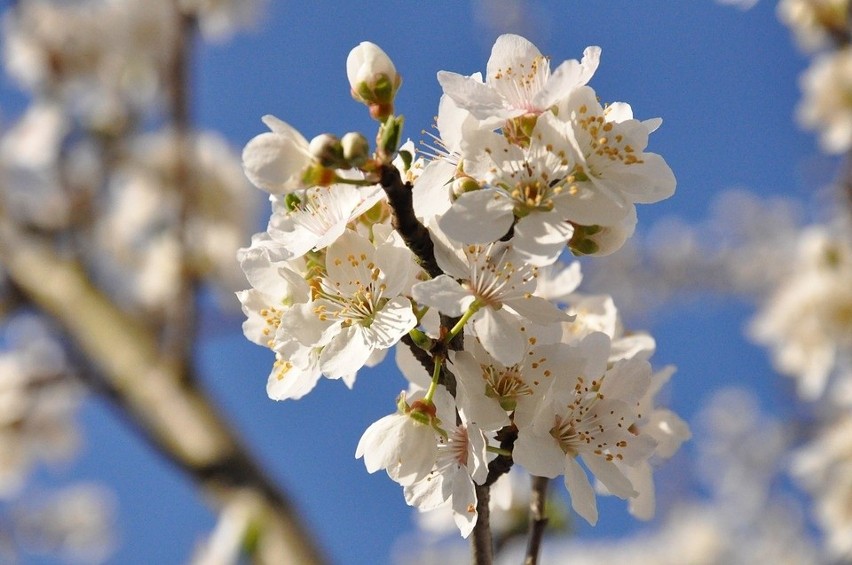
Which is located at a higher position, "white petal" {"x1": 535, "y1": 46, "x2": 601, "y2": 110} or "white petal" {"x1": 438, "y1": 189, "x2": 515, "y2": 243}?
"white petal" {"x1": 535, "y1": 46, "x2": 601, "y2": 110}

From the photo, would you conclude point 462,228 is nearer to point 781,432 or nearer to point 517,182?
point 517,182

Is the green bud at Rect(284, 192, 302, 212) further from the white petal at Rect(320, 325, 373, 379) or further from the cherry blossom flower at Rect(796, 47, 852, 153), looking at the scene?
the cherry blossom flower at Rect(796, 47, 852, 153)

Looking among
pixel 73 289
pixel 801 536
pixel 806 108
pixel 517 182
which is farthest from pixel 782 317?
pixel 801 536

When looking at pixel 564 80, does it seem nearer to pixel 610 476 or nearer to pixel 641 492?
pixel 610 476

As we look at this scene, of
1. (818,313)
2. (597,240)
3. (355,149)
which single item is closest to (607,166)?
(597,240)

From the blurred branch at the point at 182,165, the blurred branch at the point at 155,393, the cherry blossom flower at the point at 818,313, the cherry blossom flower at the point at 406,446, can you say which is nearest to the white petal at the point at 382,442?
the cherry blossom flower at the point at 406,446

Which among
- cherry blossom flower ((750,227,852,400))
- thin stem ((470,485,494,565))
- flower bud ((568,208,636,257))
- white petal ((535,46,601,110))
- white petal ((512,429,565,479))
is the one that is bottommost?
thin stem ((470,485,494,565))

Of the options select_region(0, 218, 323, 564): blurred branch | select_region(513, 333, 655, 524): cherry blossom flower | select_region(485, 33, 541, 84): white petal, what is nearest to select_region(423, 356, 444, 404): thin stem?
select_region(513, 333, 655, 524): cherry blossom flower
